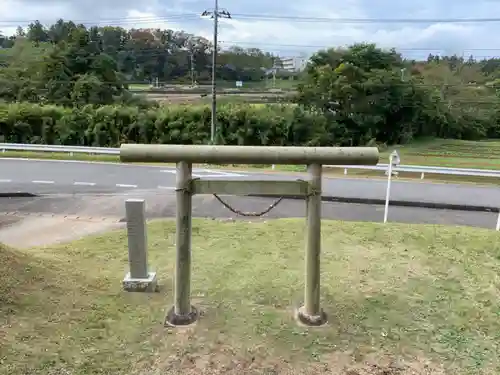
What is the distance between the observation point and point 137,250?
14.1 ft

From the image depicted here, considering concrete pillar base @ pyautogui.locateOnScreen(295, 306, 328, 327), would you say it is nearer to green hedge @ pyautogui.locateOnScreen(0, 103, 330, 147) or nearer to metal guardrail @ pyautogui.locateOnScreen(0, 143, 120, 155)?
metal guardrail @ pyautogui.locateOnScreen(0, 143, 120, 155)

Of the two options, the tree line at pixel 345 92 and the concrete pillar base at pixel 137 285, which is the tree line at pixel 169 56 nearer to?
the tree line at pixel 345 92

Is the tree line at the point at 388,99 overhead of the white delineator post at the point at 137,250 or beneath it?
overhead

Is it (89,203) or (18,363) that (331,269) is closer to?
(18,363)

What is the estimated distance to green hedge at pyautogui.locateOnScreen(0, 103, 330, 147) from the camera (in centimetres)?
2433

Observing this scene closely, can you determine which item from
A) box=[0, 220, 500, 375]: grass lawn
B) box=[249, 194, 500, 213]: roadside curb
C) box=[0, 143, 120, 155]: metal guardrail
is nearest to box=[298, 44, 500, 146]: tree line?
box=[0, 143, 120, 155]: metal guardrail

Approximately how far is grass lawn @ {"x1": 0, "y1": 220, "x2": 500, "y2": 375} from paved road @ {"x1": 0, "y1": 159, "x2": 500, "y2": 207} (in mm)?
5926

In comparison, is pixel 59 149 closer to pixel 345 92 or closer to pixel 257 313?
pixel 257 313

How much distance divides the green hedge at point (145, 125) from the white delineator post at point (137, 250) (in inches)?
759

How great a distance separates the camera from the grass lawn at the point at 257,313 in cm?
332

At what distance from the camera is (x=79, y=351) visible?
334cm

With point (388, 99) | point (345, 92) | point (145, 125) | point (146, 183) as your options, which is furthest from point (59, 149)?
point (388, 99)

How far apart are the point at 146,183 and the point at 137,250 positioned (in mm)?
8234

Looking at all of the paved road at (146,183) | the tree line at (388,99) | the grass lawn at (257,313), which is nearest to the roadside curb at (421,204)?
the paved road at (146,183)
